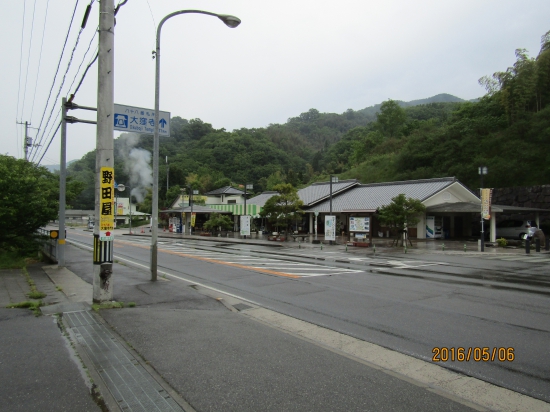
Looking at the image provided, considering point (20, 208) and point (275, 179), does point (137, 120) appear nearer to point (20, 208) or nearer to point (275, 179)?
point (20, 208)

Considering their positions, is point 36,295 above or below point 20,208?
below

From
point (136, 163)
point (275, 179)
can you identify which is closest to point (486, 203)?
point (275, 179)

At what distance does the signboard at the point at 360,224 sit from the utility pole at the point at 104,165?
75.1 feet

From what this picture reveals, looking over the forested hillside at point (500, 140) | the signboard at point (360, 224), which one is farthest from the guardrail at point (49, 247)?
the forested hillside at point (500, 140)

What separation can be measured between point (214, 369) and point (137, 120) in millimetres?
8597

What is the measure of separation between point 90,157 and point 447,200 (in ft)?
255

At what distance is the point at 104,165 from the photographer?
8.41 metres

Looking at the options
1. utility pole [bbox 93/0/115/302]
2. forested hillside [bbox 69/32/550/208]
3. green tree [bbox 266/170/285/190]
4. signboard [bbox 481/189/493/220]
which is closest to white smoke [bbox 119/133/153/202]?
forested hillside [bbox 69/32/550/208]

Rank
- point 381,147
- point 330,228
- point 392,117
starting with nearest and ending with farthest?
1. point 330,228
2. point 381,147
3. point 392,117

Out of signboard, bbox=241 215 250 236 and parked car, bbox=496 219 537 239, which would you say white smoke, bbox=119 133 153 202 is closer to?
signboard, bbox=241 215 250 236

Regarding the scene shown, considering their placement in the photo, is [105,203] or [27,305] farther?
[105,203]
